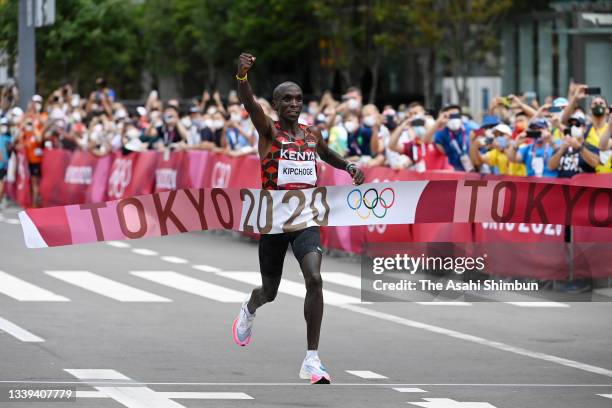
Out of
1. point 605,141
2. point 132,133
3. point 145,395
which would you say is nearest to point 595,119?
point 605,141

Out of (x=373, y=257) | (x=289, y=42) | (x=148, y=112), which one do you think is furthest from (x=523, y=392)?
(x=289, y=42)

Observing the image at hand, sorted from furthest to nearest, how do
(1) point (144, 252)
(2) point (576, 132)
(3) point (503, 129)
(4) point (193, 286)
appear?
(1) point (144, 252) < (3) point (503, 129) < (2) point (576, 132) < (4) point (193, 286)

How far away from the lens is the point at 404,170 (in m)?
19.7

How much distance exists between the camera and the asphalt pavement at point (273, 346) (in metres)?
10.4

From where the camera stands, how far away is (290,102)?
36.6ft

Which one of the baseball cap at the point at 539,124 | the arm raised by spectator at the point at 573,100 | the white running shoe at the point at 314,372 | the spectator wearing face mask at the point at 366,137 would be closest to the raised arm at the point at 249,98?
the white running shoe at the point at 314,372

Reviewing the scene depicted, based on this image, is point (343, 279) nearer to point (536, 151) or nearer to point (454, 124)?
point (536, 151)

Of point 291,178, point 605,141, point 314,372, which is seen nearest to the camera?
point 314,372

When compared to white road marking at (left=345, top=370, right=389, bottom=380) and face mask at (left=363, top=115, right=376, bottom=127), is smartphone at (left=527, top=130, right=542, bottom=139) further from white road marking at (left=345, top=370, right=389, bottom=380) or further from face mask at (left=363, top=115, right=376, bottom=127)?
white road marking at (left=345, top=370, right=389, bottom=380)

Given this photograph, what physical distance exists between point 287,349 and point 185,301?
3.76 metres

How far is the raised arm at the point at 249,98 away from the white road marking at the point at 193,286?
520 cm

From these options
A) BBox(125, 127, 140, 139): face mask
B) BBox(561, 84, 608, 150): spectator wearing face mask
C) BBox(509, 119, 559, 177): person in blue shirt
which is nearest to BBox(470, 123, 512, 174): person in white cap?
BBox(509, 119, 559, 177): person in blue shirt

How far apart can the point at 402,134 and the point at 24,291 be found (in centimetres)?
633

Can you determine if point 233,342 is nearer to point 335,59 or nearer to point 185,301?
point 185,301
